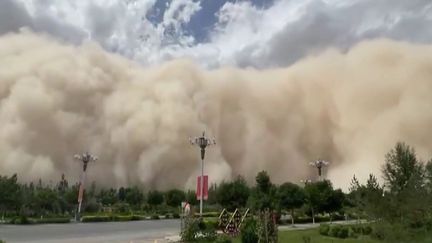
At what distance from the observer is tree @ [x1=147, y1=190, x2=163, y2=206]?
6644 cm

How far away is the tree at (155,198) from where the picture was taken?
66.4 metres

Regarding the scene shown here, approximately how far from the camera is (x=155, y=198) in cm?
6688

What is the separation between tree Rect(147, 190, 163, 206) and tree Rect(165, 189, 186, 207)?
0.98 meters

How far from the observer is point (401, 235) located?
435 inches

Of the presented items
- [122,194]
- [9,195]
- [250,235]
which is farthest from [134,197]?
[250,235]

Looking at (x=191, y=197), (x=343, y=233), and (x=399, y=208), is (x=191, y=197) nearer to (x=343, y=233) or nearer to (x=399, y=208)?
(x=343, y=233)

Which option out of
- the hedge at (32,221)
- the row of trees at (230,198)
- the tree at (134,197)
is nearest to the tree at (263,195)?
the row of trees at (230,198)

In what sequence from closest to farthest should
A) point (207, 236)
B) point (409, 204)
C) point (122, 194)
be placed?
point (409, 204), point (207, 236), point (122, 194)

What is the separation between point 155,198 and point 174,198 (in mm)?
2979

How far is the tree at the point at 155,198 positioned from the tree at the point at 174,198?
0.98m

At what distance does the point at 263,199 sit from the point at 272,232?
19.2 metres

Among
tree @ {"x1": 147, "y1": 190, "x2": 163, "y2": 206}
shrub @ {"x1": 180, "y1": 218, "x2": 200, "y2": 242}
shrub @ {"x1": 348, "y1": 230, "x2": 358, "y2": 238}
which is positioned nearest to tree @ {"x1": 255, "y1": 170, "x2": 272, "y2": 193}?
shrub @ {"x1": 348, "y1": 230, "x2": 358, "y2": 238}

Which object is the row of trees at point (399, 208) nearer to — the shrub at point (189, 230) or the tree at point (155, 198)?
the shrub at point (189, 230)

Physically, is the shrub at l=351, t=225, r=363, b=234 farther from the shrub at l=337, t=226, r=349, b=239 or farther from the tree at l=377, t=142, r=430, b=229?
the tree at l=377, t=142, r=430, b=229
